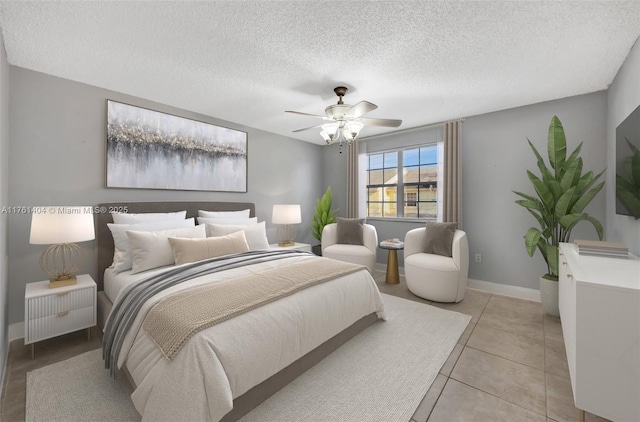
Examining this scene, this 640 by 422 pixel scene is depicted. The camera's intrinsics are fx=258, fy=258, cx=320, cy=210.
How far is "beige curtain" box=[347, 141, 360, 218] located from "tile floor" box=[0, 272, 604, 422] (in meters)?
2.68

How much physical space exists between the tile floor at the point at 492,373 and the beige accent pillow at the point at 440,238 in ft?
2.77

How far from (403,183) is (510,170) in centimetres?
156

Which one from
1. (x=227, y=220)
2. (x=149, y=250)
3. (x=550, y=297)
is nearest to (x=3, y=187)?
(x=149, y=250)

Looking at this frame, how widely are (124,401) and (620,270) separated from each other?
3.17 meters

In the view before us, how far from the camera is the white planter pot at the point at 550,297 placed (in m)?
2.74

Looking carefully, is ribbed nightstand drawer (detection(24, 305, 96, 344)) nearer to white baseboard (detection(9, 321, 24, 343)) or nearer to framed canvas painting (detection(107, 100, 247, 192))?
white baseboard (detection(9, 321, 24, 343))

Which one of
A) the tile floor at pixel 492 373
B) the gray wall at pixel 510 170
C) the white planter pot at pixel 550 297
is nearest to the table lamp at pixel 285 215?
the tile floor at pixel 492 373

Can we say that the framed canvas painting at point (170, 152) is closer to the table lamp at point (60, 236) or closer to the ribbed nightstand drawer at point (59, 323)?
the table lamp at point (60, 236)

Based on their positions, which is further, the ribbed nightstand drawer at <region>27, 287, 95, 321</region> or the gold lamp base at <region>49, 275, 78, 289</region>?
the gold lamp base at <region>49, 275, 78, 289</region>

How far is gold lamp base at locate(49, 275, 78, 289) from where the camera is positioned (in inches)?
87.6

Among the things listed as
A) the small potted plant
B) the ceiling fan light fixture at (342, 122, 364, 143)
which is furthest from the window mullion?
the ceiling fan light fixture at (342, 122, 364, 143)

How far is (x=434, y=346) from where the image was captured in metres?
2.23

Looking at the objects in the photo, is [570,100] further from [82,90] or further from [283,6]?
[82,90]

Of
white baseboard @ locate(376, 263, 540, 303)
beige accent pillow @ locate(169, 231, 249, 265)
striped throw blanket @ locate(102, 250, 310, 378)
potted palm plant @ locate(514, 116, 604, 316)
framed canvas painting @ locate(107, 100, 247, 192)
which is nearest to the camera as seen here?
striped throw blanket @ locate(102, 250, 310, 378)
